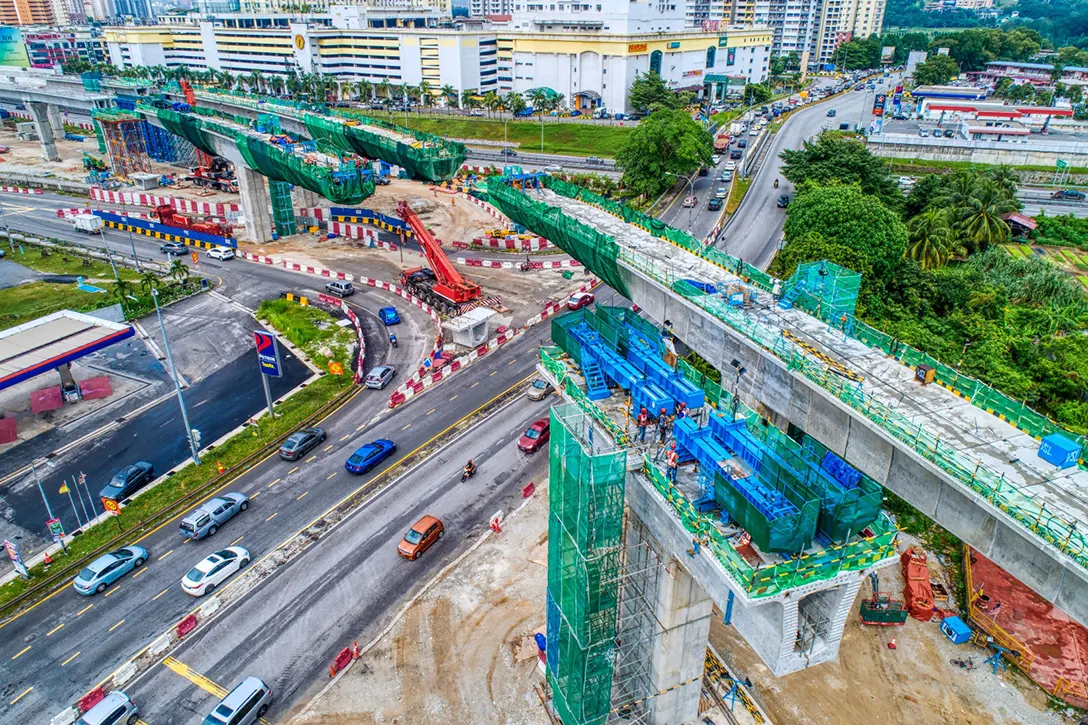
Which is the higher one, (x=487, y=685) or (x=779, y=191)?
→ (x=779, y=191)

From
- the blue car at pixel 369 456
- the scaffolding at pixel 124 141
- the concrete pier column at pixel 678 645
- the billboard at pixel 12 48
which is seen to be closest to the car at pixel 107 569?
the blue car at pixel 369 456

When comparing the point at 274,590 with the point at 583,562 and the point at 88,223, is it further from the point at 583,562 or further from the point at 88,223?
the point at 88,223

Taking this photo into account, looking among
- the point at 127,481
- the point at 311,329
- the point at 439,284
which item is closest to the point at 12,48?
the point at 311,329

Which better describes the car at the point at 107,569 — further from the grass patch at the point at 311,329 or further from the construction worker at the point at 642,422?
the construction worker at the point at 642,422

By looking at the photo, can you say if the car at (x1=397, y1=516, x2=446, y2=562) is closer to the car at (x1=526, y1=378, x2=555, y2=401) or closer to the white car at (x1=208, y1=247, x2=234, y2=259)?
the car at (x1=526, y1=378, x2=555, y2=401)

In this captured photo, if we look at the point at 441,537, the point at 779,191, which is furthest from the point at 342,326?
the point at 779,191

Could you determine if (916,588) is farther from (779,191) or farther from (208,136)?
(208,136)

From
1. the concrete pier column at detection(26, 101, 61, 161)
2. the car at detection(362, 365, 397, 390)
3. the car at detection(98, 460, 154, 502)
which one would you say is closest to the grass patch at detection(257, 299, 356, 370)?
the car at detection(362, 365, 397, 390)

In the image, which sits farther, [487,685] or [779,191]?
[779,191]
